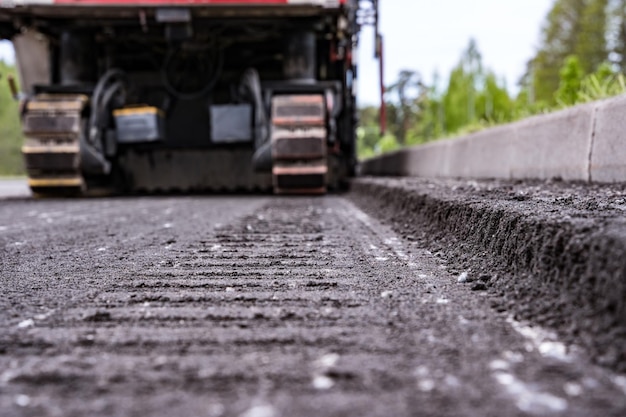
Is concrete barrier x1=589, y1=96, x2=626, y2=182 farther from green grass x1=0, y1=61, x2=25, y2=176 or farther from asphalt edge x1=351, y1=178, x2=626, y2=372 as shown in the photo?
green grass x1=0, y1=61, x2=25, y2=176

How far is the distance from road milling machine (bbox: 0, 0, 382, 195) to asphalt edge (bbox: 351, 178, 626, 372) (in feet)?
14.9

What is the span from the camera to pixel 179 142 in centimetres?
848

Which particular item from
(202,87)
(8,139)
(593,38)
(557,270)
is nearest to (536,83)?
(593,38)

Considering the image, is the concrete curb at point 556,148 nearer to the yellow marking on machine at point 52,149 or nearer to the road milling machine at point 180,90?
the road milling machine at point 180,90

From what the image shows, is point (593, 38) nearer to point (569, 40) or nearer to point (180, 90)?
point (569, 40)

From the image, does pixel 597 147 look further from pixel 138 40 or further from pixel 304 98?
pixel 138 40

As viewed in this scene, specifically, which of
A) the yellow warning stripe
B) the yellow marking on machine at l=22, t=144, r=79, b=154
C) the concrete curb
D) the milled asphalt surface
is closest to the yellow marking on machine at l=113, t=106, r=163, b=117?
the yellow marking on machine at l=22, t=144, r=79, b=154

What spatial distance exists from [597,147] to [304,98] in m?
3.92

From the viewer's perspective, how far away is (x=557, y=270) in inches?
73.1

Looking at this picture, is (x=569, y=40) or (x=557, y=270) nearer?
(x=557, y=270)

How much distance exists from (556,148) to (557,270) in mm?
3306

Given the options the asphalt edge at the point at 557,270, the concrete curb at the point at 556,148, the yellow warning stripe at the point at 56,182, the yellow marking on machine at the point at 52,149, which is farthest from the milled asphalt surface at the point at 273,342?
the yellow warning stripe at the point at 56,182

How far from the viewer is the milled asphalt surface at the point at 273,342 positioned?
118 centimetres

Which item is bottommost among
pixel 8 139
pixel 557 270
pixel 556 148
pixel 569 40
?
pixel 557 270
